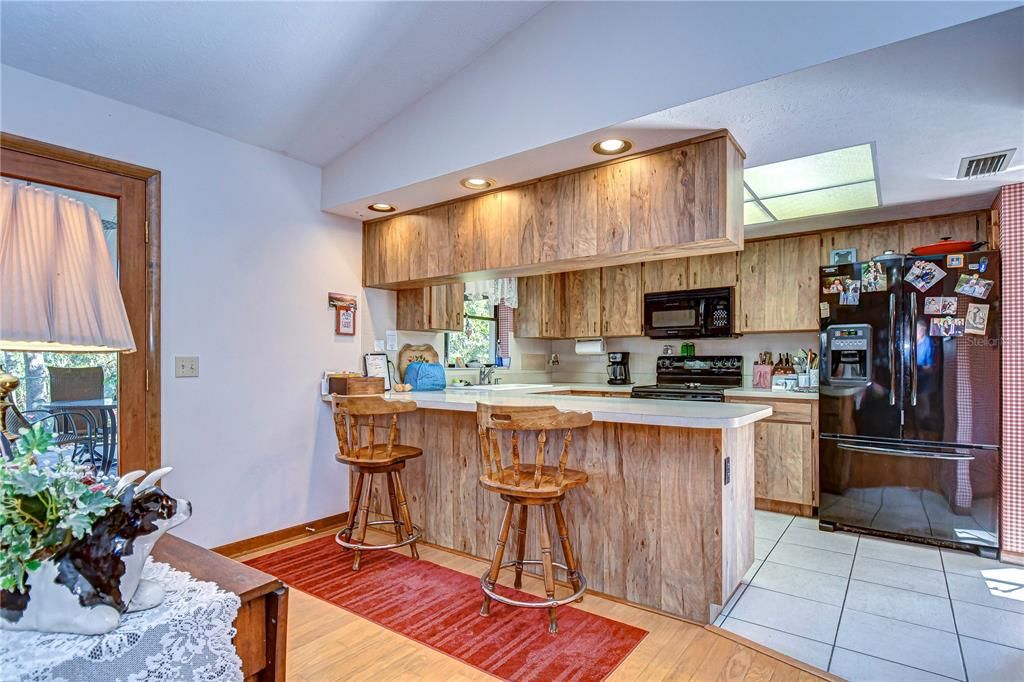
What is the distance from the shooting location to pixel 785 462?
3.90m

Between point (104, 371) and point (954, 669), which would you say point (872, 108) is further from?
point (104, 371)

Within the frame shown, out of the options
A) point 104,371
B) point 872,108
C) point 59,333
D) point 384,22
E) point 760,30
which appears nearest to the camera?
point 59,333

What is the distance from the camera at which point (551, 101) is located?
248cm

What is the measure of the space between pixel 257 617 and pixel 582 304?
14.9 ft

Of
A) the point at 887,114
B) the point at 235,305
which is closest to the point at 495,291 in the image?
the point at 235,305

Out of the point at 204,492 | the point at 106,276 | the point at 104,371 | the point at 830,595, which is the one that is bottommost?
the point at 830,595

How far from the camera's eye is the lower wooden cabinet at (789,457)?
382 cm

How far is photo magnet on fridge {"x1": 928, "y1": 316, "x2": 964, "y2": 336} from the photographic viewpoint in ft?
10.3

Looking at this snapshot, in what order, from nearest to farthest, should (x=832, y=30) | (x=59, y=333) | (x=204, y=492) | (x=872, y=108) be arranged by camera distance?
(x=59, y=333), (x=832, y=30), (x=872, y=108), (x=204, y=492)

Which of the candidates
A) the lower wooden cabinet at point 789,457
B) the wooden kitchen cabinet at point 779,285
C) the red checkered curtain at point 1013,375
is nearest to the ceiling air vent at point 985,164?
the red checkered curtain at point 1013,375

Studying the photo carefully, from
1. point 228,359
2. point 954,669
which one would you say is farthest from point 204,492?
point 954,669

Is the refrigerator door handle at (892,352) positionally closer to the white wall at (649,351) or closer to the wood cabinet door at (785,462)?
the wood cabinet door at (785,462)

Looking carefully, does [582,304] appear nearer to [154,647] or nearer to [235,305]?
[235,305]

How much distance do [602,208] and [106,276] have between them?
7.19 ft
